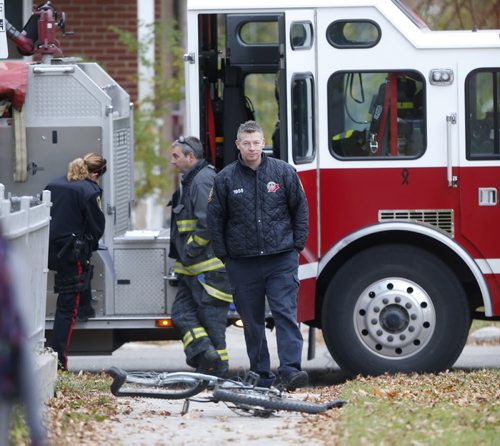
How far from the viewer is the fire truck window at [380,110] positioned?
10.4m

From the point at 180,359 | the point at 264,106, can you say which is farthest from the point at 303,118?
the point at 264,106

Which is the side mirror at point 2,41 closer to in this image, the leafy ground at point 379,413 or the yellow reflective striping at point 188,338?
the leafy ground at point 379,413

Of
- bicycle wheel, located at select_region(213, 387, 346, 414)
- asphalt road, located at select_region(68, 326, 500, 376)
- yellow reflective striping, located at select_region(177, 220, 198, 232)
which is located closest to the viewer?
bicycle wheel, located at select_region(213, 387, 346, 414)

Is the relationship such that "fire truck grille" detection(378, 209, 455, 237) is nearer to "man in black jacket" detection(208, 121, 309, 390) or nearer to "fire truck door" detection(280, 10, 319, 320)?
"fire truck door" detection(280, 10, 319, 320)

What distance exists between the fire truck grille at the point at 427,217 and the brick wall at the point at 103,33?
6884mm

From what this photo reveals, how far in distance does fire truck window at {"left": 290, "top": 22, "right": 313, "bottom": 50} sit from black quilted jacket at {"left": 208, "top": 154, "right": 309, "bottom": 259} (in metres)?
1.47

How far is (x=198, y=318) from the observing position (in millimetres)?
10430

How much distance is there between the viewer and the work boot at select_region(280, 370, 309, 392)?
356 inches

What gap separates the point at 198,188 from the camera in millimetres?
10188

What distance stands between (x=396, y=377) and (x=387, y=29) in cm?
264

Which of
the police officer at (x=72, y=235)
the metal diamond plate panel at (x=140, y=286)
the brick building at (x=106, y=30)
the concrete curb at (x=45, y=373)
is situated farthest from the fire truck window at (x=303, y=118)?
the brick building at (x=106, y=30)

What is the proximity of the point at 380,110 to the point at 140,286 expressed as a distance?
232 cm

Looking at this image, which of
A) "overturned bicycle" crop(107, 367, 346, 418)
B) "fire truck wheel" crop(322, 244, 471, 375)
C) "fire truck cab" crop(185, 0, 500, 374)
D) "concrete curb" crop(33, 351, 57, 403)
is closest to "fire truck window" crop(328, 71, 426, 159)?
"fire truck cab" crop(185, 0, 500, 374)

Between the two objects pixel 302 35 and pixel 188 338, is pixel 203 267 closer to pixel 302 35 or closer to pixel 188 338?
pixel 188 338
